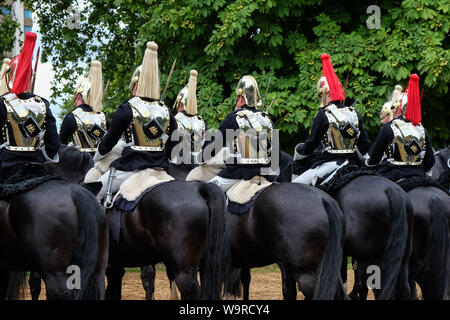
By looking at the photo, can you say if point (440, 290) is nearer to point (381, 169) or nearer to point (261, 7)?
point (381, 169)

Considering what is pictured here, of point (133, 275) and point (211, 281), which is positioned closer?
point (211, 281)

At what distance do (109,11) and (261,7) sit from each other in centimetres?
659

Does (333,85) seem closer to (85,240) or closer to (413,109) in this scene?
(413,109)

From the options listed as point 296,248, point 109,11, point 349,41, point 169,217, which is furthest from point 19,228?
point 109,11

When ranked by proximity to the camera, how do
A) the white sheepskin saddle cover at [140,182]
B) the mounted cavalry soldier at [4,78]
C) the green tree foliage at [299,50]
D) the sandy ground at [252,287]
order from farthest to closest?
1. the green tree foliage at [299,50]
2. the sandy ground at [252,287]
3. the mounted cavalry soldier at [4,78]
4. the white sheepskin saddle cover at [140,182]

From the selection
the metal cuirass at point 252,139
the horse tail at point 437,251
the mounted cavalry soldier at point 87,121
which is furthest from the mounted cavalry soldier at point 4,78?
the horse tail at point 437,251

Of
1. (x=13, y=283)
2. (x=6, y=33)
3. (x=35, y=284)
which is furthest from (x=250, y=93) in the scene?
(x=6, y=33)

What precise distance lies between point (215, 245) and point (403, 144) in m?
3.36

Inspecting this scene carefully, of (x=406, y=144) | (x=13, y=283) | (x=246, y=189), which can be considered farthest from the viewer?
(x=406, y=144)

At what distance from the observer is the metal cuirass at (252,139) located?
26.1 ft

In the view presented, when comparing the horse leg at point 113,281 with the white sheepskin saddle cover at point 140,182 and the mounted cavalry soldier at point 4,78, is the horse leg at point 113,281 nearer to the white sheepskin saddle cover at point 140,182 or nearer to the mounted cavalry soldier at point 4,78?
the white sheepskin saddle cover at point 140,182

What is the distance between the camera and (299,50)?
14.3 metres

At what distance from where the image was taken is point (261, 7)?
1372cm

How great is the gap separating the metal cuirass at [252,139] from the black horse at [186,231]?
3.78 ft
